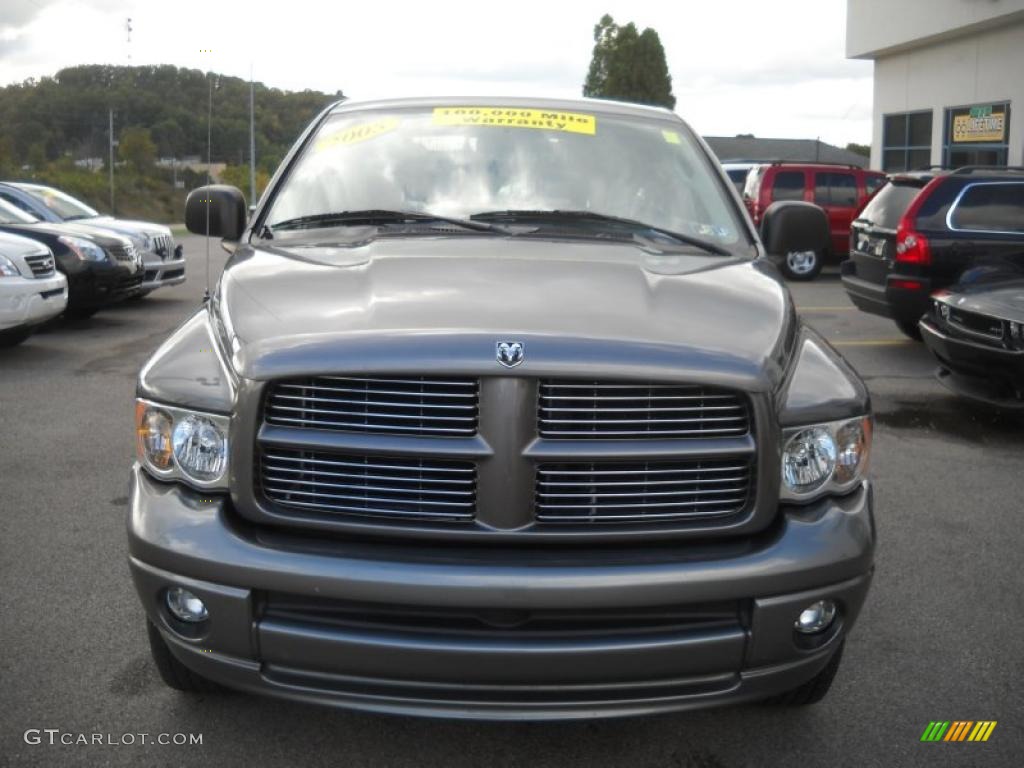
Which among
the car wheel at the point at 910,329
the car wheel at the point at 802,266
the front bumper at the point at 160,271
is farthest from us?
the car wheel at the point at 802,266

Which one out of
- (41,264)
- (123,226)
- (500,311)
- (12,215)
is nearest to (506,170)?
(500,311)

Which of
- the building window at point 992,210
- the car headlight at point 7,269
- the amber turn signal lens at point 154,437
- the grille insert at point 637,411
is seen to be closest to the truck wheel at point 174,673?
the amber turn signal lens at point 154,437

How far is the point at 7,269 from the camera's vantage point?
32.5 ft

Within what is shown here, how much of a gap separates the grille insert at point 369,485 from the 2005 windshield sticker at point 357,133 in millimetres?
1891

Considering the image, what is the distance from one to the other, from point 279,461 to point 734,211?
2139mm

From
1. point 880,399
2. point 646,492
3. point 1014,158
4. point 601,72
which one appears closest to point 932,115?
point 1014,158

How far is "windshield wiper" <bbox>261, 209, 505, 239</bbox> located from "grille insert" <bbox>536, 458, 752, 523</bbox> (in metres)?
1.24

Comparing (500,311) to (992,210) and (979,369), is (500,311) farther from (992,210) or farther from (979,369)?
(992,210)

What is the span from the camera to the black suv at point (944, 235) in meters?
10.2

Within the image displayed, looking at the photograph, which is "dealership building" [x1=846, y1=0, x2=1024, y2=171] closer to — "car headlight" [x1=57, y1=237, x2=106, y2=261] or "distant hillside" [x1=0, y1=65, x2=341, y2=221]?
"car headlight" [x1=57, y1=237, x2=106, y2=261]

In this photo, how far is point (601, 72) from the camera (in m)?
76.2

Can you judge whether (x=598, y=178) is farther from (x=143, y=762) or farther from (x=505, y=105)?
(x=143, y=762)

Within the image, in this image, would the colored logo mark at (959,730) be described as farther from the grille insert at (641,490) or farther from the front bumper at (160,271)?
the front bumper at (160,271)

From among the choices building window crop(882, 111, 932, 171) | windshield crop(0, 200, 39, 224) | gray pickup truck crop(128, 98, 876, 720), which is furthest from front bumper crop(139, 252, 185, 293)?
building window crop(882, 111, 932, 171)
